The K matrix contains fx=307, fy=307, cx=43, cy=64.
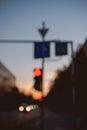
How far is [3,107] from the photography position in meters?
63.2

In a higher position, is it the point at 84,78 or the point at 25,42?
the point at 25,42

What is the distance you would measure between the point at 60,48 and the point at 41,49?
0.90 metres

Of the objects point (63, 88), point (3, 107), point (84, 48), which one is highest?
point (84, 48)

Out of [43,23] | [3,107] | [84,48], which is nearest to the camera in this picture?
[43,23]

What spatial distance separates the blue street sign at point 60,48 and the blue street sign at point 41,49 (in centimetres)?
46

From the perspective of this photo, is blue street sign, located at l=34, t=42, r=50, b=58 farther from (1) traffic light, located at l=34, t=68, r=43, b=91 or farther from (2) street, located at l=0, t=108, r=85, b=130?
(2) street, located at l=0, t=108, r=85, b=130

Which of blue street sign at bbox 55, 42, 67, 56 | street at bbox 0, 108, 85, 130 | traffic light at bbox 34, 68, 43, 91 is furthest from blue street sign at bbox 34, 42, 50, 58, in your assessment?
street at bbox 0, 108, 85, 130

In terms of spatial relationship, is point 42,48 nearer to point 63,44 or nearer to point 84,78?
point 63,44

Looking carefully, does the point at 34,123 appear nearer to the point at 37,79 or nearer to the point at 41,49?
the point at 41,49

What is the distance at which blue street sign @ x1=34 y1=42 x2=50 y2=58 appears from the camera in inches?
547

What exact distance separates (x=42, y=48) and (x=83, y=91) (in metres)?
13.0

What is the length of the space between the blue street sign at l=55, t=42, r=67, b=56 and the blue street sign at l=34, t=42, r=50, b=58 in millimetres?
456

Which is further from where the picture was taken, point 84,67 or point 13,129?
point 84,67

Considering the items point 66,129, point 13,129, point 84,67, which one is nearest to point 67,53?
→ point 13,129
